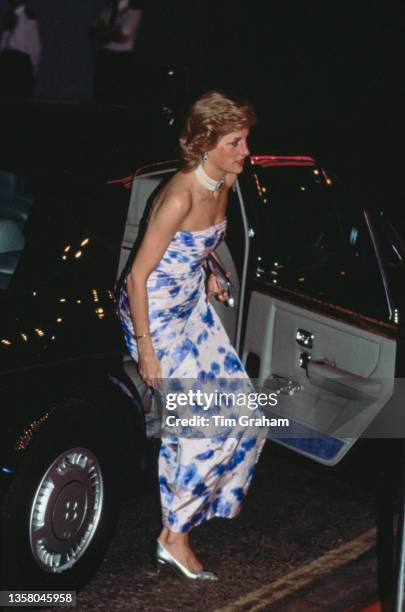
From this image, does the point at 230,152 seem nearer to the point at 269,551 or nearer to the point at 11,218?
the point at 11,218

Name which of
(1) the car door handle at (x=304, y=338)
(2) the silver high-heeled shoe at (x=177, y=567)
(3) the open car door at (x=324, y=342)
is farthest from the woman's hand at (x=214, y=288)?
(2) the silver high-heeled shoe at (x=177, y=567)

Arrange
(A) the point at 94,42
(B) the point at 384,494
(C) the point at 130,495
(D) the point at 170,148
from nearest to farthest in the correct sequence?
(C) the point at 130,495 → (D) the point at 170,148 → (B) the point at 384,494 → (A) the point at 94,42

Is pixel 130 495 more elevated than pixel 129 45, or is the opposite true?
pixel 129 45

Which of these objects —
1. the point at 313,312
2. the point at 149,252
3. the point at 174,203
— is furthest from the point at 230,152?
the point at 313,312

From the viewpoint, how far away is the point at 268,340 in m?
4.69

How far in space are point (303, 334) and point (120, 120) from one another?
3.97 ft

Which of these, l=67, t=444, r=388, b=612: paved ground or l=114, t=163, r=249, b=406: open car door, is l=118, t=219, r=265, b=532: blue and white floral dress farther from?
l=114, t=163, r=249, b=406: open car door

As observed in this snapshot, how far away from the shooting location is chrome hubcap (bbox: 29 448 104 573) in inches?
144

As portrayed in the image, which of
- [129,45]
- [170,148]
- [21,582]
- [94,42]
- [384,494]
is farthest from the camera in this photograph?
[94,42]

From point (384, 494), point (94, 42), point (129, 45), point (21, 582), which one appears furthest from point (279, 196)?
point (94, 42)

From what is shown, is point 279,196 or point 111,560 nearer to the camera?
point 111,560

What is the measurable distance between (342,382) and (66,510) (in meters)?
1.37

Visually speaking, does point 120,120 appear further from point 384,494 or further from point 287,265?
point 384,494

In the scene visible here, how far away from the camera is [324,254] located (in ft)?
16.9
